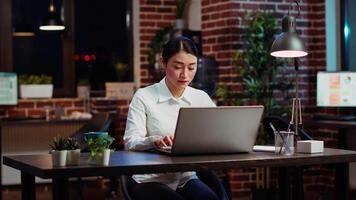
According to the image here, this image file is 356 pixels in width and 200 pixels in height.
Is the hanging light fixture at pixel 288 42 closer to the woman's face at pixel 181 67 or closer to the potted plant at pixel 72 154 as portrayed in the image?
the woman's face at pixel 181 67

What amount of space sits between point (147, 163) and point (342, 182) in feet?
3.39

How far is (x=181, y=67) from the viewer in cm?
335

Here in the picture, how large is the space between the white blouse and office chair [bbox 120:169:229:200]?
6cm

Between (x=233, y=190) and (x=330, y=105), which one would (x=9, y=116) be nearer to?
(x=233, y=190)

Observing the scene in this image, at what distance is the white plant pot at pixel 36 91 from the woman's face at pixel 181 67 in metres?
3.80

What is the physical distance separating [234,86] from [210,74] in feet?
1.01

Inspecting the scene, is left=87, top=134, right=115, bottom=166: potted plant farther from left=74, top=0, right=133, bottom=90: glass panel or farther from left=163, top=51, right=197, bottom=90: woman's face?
left=74, top=0, right=133, bottom=90: glass panel

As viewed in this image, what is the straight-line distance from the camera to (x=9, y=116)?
6859mm

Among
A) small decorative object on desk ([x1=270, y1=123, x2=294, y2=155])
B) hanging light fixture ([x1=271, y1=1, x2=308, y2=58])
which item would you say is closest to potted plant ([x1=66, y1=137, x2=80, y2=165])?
small decorative object on desk ([x1=270, y1=123, x2=294, y2=155])

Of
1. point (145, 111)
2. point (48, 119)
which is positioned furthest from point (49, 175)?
point (48, 119)

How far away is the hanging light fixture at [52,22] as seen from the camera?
6.78m

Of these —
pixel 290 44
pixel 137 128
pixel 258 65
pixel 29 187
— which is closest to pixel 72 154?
pixel 29 187

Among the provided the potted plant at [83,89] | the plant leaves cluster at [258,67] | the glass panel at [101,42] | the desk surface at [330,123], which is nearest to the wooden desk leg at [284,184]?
the desk surface at [330,123]

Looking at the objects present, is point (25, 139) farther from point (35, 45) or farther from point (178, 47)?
point (178, 47)
